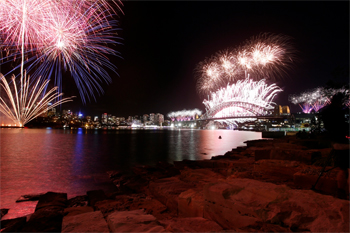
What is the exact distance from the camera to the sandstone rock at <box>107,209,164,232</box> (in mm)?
2545

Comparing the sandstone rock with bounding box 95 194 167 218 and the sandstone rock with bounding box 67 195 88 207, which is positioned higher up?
the sandstone rock with bounding box 95 194 167 218

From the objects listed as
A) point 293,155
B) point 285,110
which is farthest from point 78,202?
point 285,110

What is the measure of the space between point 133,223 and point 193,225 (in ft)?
2.63

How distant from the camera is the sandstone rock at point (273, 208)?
2090 millimetres

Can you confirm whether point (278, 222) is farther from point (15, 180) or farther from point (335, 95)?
point (15, 180)

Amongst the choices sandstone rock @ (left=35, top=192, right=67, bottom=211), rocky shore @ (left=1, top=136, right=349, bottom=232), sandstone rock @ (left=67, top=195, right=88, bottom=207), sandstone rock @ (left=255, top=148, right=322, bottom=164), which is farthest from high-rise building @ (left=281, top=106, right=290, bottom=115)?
sandstone rock @ (left=35, top=192, right=67, bottom=211)

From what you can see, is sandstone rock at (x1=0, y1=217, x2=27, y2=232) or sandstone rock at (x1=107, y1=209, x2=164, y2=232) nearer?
sandstone rock at (x1=107, y1=209, x2=164, y2=232)

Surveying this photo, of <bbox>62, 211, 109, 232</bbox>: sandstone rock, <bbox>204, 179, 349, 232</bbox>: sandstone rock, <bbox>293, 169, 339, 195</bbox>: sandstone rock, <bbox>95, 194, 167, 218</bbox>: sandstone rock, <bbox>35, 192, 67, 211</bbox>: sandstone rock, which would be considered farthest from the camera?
<bbox>35, 192, 67, 211</bbox>: sandstone rock

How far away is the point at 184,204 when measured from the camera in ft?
11.1

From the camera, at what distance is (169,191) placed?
165 inches

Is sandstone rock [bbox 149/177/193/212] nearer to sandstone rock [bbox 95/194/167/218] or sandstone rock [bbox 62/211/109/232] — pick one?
sandstone rock [bbox 95/194/167/218]

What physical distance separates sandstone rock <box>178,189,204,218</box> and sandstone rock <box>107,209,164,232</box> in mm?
682

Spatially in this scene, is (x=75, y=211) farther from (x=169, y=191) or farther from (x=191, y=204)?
(x=191, y=204)

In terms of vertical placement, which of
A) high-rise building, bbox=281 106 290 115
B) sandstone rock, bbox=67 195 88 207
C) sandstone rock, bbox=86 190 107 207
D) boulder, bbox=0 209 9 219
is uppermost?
high-rise building, bbox=281 106 290 115
